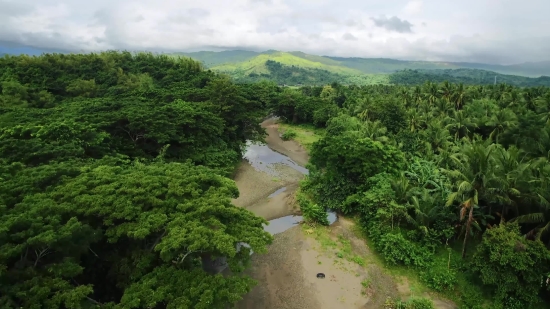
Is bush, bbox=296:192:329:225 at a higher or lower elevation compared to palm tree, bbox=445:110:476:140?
lower

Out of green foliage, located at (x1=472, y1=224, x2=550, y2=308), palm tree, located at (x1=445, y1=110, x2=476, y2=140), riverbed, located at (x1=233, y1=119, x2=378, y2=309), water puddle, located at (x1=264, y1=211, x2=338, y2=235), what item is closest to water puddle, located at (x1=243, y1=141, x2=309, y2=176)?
riverbed, located at (x1=233, y1=119, x2=378, y2=309)

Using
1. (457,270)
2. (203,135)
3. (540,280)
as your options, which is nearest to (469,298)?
(457,270)

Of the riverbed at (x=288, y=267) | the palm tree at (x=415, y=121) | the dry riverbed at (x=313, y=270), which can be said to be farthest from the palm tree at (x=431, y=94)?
the dry riverbed at (x=313, y=270)

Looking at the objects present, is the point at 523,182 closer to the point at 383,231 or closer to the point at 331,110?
the point at 383,231

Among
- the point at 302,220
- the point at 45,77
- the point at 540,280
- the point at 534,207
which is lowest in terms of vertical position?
the point at 302,220

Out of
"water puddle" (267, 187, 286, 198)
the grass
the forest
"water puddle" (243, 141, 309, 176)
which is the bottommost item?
"water puddle" (267, 187, 286, 198)

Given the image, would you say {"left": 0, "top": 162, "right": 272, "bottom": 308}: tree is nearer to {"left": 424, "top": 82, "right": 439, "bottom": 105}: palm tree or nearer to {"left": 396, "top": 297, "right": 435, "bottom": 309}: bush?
{"left": 396, "top": 297, "right": 435, "bottom": 309}: bush

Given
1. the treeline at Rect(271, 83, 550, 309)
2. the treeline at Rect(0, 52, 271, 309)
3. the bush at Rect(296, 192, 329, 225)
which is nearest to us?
the treeline at Rect(0, 52, 271, 309)
